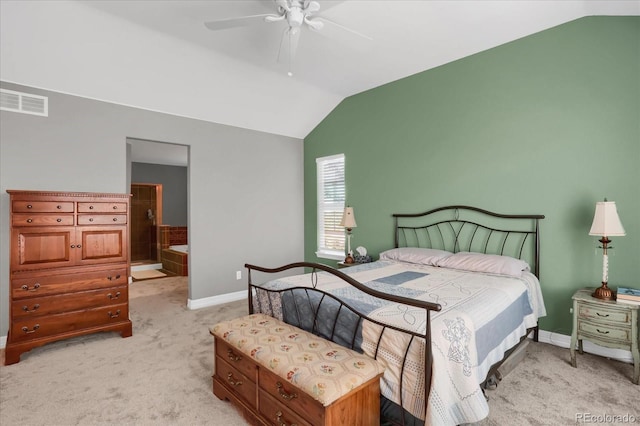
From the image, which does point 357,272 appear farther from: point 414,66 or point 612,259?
point 414,66

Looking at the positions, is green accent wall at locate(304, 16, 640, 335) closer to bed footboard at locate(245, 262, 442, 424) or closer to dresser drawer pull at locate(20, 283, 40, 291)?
bed footboard at locate(245, 262, 442, 424)

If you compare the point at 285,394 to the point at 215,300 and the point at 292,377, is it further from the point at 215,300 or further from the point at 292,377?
the point at 215,300

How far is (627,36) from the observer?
2805 mm

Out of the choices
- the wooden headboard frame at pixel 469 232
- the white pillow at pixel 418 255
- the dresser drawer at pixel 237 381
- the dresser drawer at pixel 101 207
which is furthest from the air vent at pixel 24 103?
the wooden headboard frame at pixel 469 232

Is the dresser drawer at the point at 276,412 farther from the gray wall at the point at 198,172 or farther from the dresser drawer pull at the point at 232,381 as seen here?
the gray wall at the point at 198,172

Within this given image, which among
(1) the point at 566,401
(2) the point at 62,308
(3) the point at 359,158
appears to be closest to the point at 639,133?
(1) the point at 566,401

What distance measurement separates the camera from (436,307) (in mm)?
1505

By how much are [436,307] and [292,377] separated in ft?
2.62

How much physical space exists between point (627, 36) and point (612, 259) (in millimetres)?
1961

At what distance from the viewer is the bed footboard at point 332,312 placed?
162 cm

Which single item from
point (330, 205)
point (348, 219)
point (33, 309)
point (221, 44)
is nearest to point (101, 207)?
point (33, 309)

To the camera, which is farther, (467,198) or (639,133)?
(467,198)

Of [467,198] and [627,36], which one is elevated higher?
[627,36]

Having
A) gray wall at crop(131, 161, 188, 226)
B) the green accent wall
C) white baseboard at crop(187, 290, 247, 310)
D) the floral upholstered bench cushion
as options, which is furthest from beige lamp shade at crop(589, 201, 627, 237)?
gray wall at crop(131, 161, 188, 226)
